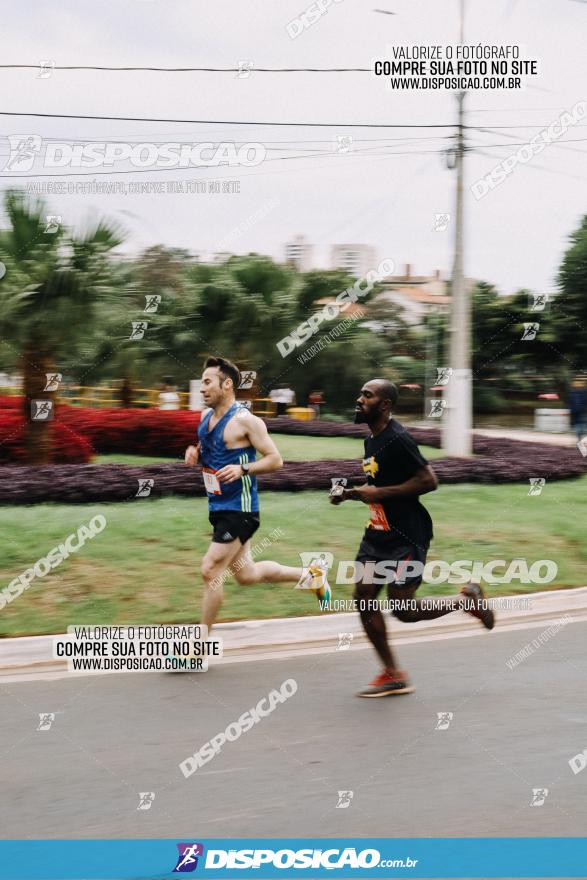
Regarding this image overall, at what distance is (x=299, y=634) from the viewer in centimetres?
723

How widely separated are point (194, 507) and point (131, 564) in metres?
2.26

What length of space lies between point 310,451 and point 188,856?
14.0 metres

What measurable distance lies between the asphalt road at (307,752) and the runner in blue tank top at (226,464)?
0.62 m

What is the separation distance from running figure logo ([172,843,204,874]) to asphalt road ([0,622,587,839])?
10 cm

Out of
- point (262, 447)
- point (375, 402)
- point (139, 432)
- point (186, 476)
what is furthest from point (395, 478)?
point (139, 432)

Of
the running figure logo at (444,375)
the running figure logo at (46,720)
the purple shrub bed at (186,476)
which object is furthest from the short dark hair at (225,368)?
the running figure logo at (444,375)

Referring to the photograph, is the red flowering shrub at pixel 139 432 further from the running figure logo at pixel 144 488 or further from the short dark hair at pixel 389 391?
the short dark hair at pixel 389 391

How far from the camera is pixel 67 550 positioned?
8375 mm

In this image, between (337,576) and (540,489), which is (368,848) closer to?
(337,576)

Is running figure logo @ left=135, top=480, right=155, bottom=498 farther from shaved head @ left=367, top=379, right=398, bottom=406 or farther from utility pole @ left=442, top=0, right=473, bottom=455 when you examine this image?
utility pole @ left=442, top=0, right=473, bottom=455

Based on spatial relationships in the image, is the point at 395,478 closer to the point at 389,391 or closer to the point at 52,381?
the point at 389,391

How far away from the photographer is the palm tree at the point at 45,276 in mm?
12586

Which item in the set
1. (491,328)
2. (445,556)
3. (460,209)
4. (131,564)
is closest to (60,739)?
(131,564)

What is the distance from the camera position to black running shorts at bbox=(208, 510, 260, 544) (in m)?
6.30
